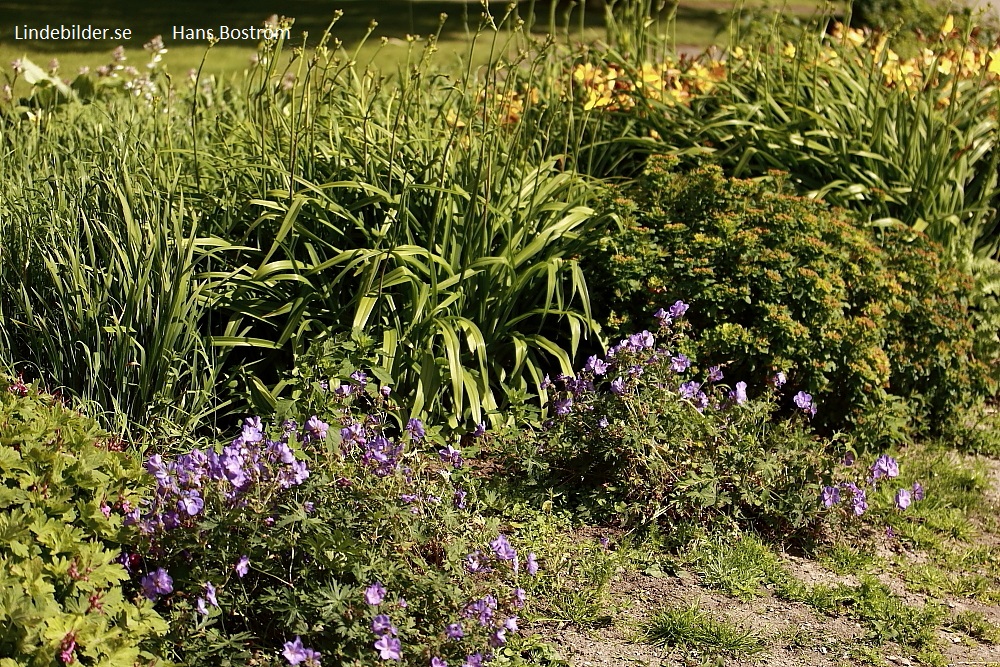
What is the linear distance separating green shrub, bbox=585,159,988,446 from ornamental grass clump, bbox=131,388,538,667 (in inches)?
59.7

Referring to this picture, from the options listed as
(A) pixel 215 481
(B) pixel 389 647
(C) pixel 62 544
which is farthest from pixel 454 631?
(C) pixel 62 544

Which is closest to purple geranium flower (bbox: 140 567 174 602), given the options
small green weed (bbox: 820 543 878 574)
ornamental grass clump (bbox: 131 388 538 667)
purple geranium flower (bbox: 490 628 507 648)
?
ornamental grass clump (bbox: 131 388 538 667)

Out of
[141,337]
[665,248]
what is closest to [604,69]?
[665,248]

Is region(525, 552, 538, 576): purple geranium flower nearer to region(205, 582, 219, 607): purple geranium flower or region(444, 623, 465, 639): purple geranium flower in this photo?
region(444, 623, 465, 639): purple geranium flower

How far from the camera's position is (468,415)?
406 centimetres

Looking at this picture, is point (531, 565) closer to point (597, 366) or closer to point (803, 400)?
point (597, 366)

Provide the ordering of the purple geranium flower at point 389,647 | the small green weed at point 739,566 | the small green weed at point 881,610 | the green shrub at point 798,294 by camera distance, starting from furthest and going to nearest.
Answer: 1. the green shrub at point 798,294
2. the small green weed at point 739,566
3. the small green weed at point 881,610
4. the purple geranium flower at point 389,647

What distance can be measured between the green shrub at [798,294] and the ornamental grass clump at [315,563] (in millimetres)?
1518

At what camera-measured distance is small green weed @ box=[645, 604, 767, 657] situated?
3.00 m

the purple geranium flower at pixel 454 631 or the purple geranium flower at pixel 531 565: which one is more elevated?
the purple geranium flower at pixel 531 565

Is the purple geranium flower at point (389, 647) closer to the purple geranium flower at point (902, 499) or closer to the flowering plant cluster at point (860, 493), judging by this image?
the flowering plant cluster at point (860, 493)

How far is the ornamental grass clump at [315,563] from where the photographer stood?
103 inches

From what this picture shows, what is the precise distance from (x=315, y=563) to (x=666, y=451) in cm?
130

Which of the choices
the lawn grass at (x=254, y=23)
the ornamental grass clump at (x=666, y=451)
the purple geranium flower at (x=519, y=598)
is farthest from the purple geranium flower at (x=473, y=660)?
the lawn grass at (x=254, y=23)
